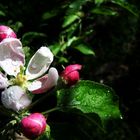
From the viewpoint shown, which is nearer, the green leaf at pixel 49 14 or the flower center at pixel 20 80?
the flower center at pixel 20 80

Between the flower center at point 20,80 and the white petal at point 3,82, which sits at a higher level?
the white petal at point 3,82

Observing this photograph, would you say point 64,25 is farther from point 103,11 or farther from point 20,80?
point 20,80

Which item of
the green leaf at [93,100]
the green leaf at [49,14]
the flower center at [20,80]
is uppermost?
the flower center at [20,80]

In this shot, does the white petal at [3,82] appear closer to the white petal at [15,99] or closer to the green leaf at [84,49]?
the white petal at [15,99]

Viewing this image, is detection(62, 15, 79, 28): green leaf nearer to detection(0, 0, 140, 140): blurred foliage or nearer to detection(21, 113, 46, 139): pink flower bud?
detection(0, 0, 140, 140): blurred foliage

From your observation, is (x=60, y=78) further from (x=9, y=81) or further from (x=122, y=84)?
(x=122, y=84)

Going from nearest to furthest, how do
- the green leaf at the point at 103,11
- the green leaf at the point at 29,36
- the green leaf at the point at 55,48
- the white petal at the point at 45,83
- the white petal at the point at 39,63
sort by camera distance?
the white petal at the point at 45,83 < the white petal at the point at 39,63 < the green leaf at the point at 29,36 < the green leaf at the point at 55,48 < the green leaf at the point at 103,11

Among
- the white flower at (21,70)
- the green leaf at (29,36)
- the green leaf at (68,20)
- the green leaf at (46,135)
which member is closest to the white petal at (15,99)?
the white flower at (21,70)

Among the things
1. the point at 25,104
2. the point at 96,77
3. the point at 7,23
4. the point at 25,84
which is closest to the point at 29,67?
the point at 25,84

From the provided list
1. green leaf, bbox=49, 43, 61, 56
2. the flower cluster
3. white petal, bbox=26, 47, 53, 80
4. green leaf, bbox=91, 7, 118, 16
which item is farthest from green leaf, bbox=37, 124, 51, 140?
green leaf, bbox=91, 7, 118, 16
